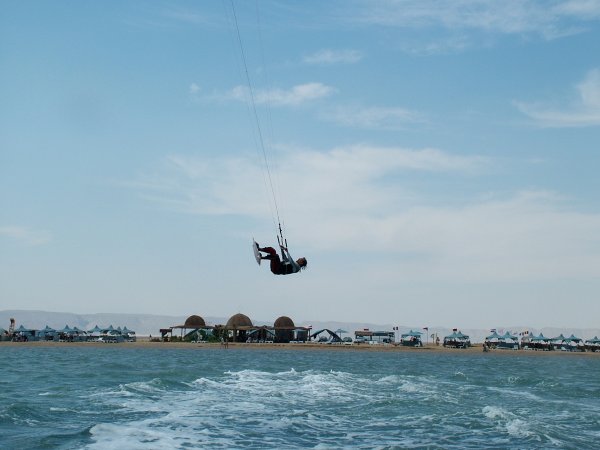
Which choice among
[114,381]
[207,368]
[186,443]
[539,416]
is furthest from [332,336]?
[186,443]

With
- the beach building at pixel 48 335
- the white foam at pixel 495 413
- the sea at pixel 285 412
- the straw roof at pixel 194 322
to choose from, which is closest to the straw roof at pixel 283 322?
the straw roof at pixel 194 322

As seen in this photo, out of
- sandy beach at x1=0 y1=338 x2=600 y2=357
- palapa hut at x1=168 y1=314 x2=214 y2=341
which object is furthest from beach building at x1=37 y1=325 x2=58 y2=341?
palapa hut at x1=168 y1=314 x2=214 y2=341

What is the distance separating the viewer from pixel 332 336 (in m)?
132

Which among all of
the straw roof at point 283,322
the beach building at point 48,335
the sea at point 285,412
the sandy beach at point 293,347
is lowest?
the sea at point 285,412

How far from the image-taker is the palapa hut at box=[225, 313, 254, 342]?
11850 centimetres

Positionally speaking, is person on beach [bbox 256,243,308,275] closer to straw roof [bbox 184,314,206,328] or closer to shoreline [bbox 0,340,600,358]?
shoreline [bbox 0,340,600,358]

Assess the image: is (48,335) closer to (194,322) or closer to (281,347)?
(194,322)

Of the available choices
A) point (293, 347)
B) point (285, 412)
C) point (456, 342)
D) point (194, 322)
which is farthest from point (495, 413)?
point (194, 322)

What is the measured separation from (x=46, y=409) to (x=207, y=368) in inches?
1060

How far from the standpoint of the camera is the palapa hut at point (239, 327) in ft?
389

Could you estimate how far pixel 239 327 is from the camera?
119688 mm

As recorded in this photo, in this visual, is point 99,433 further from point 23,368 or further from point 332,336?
point 332,336

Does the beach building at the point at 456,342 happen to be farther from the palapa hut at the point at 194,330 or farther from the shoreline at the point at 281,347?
the palapa hut at the point at 194,330

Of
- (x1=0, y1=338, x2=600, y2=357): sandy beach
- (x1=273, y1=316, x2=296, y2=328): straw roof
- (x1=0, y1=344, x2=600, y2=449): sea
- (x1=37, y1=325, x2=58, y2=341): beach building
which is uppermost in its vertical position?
(x1=273, y1=316, x2=296, y2=328): straw roof
